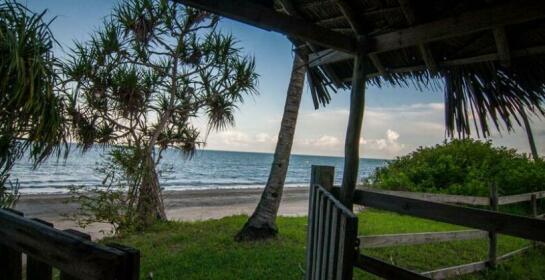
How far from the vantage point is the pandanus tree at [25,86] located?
4.35 m

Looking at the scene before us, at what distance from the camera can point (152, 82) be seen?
7.99 meters

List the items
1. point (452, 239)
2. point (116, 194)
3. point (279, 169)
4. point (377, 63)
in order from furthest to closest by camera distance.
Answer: point (116, 194)
point (279, 169)
point (452, 239)
point (377, 63)

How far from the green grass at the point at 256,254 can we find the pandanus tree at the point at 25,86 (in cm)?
233

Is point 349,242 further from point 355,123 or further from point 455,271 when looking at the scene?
point 455,271

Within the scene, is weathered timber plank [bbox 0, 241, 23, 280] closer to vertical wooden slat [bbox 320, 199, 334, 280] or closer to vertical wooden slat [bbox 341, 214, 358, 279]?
vertical wooden slat [bbox 341, 214, 358, 279]

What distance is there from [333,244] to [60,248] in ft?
4.33

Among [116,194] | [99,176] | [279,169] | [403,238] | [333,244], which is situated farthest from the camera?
[99,176]

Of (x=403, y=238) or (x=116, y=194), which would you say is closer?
(x=403, y=238)

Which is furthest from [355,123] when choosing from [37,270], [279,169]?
[279,169]

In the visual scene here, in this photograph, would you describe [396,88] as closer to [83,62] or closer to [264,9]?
[264,9]

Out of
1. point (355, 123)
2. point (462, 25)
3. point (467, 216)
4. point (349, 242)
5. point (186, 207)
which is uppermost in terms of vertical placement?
point (462, 25)

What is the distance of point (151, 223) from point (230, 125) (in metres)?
2.82

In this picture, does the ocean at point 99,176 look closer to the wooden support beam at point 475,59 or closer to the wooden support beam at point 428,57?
the wooden support beam at point 475,59

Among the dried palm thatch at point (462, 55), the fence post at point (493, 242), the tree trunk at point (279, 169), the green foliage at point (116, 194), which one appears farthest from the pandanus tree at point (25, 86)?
the fence post at point (493, 242)
